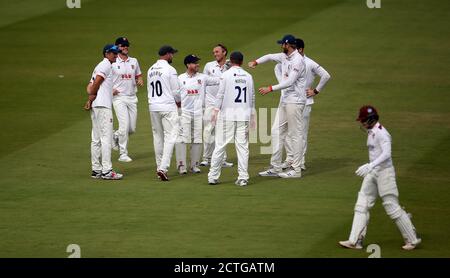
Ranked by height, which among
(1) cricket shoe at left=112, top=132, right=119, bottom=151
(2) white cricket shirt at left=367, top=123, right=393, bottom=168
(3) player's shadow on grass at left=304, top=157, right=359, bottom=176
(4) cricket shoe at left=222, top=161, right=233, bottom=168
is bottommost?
(3) player's shadow on grass at left=304, top=157, right=359, bottom=176

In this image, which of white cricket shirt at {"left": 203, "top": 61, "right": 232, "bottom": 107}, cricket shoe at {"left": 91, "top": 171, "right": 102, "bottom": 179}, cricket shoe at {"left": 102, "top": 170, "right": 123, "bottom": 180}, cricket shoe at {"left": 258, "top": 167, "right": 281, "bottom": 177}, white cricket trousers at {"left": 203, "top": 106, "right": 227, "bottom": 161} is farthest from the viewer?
white cricket trousers at {"left": 203, "top": 106, "right": 227, "bottom": 161}

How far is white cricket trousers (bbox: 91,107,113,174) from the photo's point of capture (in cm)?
2112

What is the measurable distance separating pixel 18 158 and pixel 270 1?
18.5m

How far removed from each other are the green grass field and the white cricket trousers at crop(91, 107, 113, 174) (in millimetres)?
419

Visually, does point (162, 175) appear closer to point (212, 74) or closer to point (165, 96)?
point (165, 96)

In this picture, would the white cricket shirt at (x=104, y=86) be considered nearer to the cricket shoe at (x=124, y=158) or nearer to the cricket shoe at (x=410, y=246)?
the cricket shoe at (x=124, y=158)

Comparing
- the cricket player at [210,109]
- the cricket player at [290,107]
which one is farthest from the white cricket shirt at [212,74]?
the cricket player at [290,107]

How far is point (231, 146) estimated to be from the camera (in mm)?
24922

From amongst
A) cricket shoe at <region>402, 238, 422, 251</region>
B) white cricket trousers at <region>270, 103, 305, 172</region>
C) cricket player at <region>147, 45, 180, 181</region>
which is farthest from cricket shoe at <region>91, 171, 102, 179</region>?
cricket shoe at <region>402, 238, 422, 251</region>

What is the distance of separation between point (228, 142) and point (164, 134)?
157 centimetres

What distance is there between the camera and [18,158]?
23109 millimetres

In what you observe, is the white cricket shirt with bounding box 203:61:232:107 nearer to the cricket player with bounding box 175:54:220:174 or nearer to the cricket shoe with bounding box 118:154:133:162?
the cricket player with bounding box 175:54:220:174

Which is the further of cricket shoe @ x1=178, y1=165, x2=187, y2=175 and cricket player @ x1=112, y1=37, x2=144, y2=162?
cricket player @ x1=112, y1=37, x2=144, y2=162
